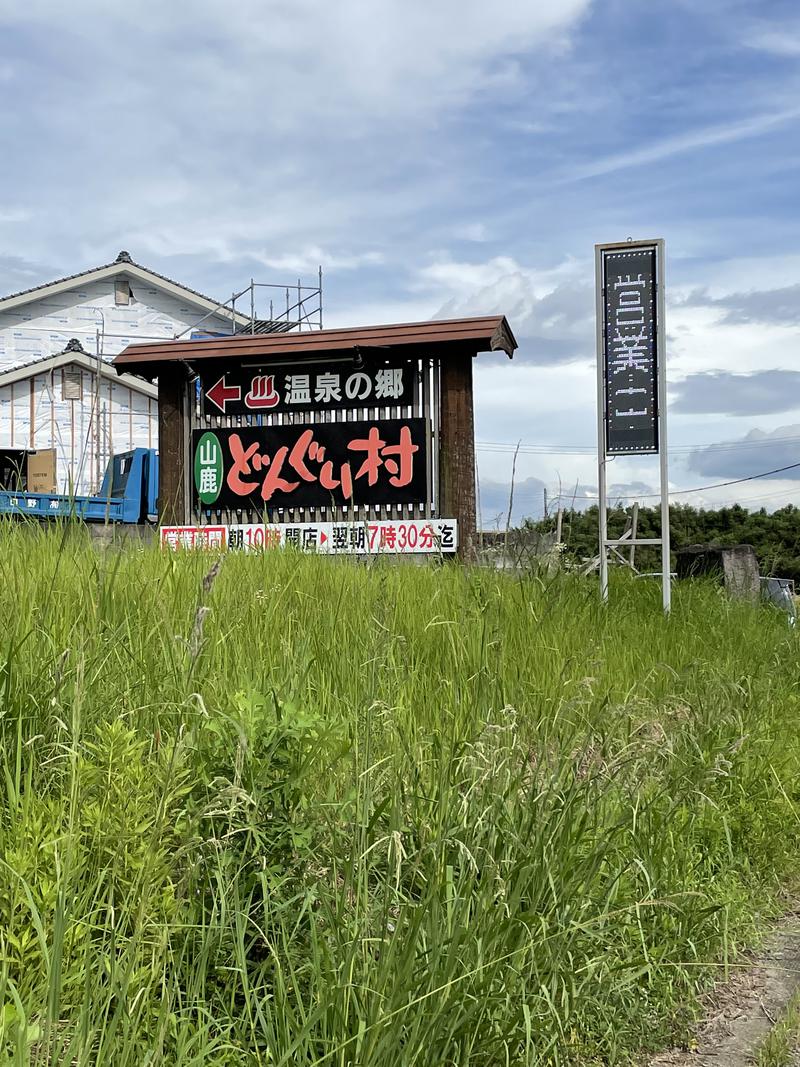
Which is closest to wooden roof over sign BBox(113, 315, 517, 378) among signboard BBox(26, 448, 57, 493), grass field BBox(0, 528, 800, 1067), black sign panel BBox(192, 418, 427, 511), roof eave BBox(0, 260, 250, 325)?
black sign panel BBox(192, 418, 427, 511)

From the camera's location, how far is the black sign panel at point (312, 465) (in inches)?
392

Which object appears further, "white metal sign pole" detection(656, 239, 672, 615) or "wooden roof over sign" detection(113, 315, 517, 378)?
"wooden roof over sign" detection(113, 315, 517, 378)

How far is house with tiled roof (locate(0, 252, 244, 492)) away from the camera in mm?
25250

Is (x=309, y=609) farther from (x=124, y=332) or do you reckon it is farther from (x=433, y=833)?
(x=124, y=332)

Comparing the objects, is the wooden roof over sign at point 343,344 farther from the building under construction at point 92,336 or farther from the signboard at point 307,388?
the building under construction at point 92,336

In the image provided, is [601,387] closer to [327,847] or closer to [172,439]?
[172,439]

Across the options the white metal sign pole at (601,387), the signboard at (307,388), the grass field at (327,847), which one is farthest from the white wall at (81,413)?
the grass field at (327,847)

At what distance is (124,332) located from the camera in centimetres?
2716

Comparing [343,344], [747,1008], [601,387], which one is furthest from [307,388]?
[747,1008]

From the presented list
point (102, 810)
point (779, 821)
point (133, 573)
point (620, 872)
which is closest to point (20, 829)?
point (102, 810)

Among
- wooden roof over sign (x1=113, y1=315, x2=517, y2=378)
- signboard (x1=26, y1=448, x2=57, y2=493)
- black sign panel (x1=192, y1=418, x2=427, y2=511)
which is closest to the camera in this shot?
wooden roof over sign (x1=113, y1=315, x2=517, y2=378)

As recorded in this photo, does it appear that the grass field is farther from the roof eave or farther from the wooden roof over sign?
the roof eave

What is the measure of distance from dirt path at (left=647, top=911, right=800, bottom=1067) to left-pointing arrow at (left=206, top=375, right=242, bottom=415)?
8521 millimetres

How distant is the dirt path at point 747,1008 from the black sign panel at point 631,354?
557 cm
